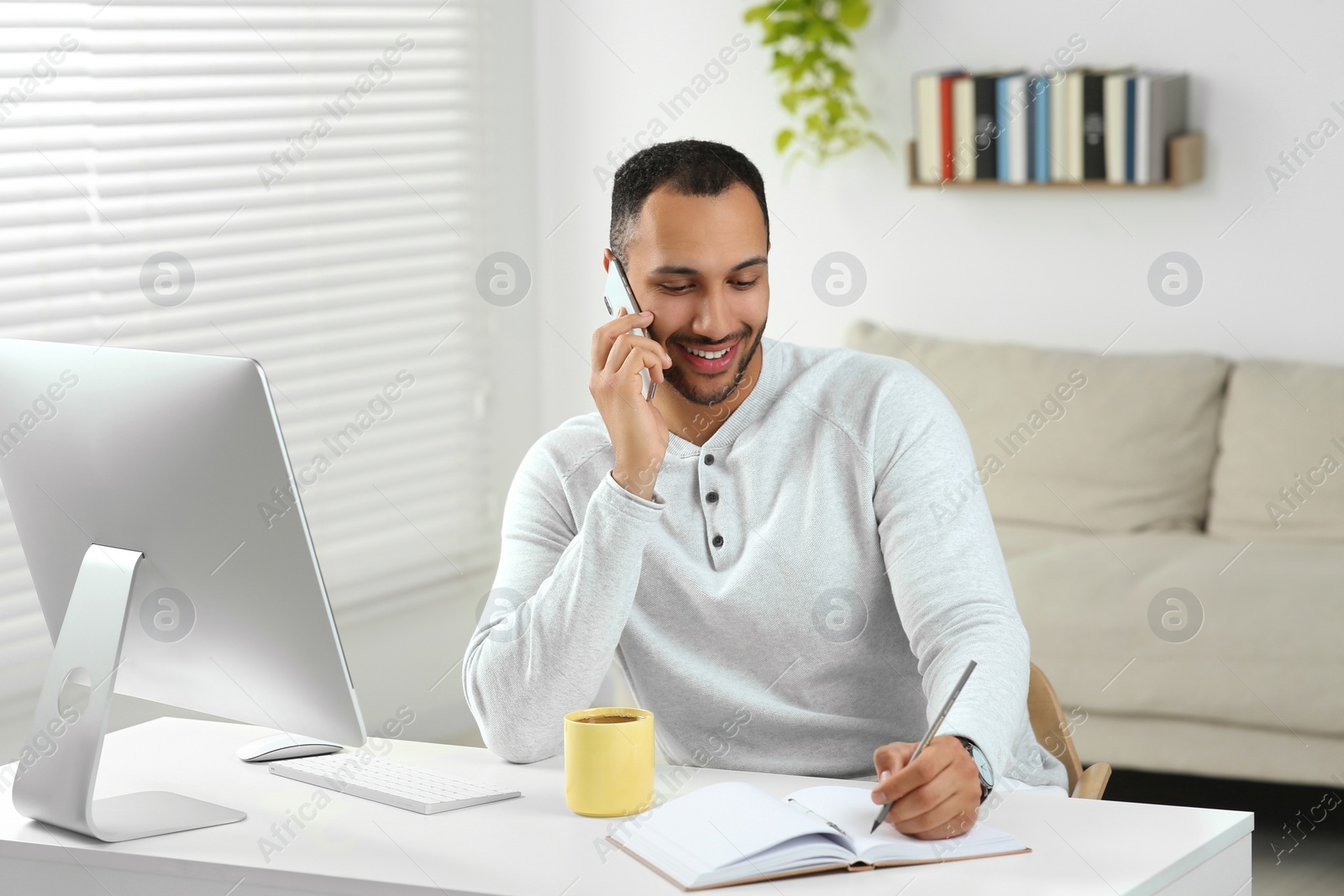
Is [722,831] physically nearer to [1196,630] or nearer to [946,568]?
[946,568]

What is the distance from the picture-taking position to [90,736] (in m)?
1.36

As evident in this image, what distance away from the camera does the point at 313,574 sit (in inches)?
51.3

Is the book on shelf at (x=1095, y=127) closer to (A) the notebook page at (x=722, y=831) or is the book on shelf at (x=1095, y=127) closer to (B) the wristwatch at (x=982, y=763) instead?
(B) the wristwatch at (x=982, y=763)

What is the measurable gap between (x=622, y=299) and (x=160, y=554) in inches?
25.7

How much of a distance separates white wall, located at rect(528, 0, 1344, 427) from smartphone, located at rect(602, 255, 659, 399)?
2.41 m

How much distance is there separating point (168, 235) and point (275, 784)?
217 cm

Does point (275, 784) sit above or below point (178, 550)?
below

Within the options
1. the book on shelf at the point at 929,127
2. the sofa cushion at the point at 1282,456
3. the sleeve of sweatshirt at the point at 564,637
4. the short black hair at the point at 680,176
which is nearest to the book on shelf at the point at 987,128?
the book on shelf at the point at 929,127

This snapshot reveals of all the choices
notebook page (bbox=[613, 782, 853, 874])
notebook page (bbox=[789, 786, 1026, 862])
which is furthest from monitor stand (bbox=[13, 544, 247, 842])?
notebook page (bbox=[789, 786, 1026, 862])

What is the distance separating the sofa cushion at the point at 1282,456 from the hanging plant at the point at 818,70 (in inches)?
50.8

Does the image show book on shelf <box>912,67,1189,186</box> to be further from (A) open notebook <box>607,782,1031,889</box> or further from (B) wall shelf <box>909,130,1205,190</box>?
(A) open notebook <box>607,782,1031,889</box>

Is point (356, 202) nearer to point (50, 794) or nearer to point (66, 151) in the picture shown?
point (66, 151)

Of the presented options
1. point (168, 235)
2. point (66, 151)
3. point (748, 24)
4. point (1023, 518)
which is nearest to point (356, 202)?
point (168, 235)

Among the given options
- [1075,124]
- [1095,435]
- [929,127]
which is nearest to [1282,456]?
[1095,435]
